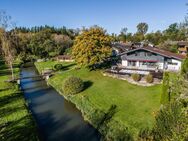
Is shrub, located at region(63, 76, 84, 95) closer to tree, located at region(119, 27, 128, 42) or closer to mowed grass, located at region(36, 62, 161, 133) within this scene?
mowed grass, located at region(36, 62, 161, 133)

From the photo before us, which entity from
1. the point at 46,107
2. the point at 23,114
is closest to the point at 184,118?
the point at 23,114

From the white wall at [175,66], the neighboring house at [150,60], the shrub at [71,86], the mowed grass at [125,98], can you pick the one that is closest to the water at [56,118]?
the shrub at [71,86]

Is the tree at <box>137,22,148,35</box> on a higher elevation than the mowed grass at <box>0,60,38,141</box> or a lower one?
higher

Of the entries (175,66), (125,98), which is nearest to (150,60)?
(175,66)

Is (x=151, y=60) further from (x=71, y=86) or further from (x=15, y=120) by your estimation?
(x=15, y=120)

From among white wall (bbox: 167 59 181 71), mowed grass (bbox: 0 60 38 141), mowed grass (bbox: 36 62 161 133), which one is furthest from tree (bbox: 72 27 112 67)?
mowed grass (bbox: 0 60 38 141)

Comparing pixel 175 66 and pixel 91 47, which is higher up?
pixel 91 47
